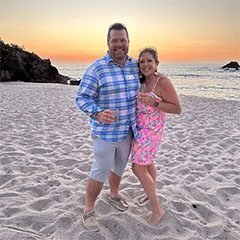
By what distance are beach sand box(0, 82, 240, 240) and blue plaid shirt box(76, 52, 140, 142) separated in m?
0.97

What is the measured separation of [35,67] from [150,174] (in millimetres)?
27421

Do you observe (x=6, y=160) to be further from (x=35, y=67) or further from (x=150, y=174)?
(x=35, y=67)

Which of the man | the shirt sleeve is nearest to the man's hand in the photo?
the man

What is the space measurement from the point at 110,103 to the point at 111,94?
0.29 ft

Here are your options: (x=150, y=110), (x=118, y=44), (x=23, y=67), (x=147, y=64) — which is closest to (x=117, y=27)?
(x=118, y=44)

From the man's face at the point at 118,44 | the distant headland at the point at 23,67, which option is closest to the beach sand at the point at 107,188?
the man's face at the point at 118,44

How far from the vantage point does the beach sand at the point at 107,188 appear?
3205mm

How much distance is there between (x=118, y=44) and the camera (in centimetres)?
295

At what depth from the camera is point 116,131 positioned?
10.1 feet

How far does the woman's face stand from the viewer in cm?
308

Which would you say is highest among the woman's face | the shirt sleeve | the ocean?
the woman's face

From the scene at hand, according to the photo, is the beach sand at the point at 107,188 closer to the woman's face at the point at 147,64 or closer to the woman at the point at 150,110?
the woman at the point at 150,110

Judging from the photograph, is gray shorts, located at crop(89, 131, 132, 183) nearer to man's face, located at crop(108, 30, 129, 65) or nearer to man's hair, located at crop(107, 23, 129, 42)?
man's face, located at crop(108, 30, 129, 65)

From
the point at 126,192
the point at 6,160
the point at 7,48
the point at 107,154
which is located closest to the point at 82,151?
the point at 6,160
